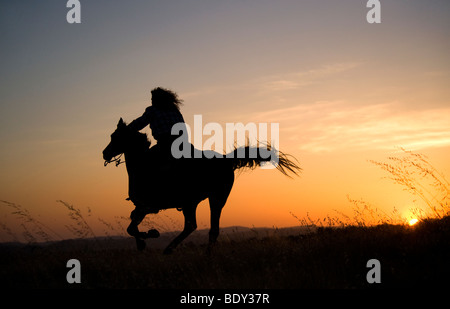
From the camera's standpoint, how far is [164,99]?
10.0 meters

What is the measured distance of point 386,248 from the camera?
271 inches

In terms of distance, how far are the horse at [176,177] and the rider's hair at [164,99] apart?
A: 854mm

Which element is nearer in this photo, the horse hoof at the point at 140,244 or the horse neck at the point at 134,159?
the horse hoof at the point at 140,244

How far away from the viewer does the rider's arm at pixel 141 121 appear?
1000 centimetres

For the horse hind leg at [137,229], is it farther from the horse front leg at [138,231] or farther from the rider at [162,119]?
the rider at [162,119]

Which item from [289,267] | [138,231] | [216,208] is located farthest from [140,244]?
[289,267]

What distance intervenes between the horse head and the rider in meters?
0.16

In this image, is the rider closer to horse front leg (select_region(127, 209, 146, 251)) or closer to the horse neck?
the horse neck

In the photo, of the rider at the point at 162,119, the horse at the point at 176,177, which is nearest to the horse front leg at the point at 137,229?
the horse at the point at 176,177

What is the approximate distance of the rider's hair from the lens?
1000 centimetres

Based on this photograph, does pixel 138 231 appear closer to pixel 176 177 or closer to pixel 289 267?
pixel 176 177

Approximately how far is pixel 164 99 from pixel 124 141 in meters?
1.38
